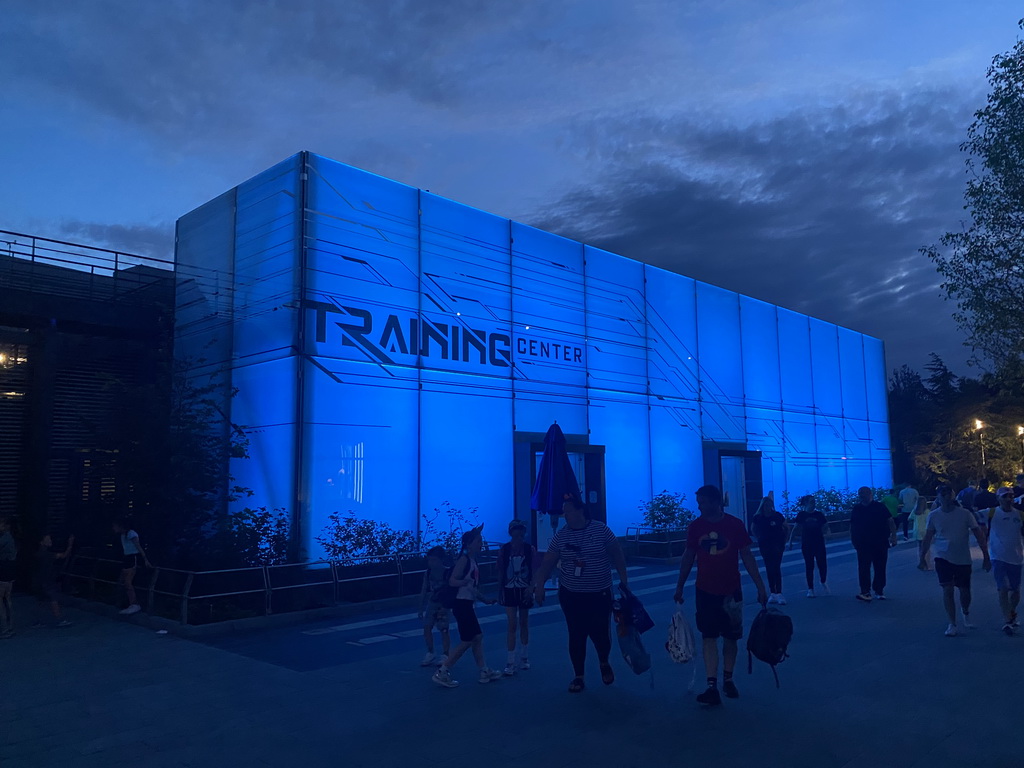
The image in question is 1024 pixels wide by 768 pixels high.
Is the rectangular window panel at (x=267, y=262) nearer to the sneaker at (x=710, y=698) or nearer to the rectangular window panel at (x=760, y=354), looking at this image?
the sneaker at (x=710, y=698)

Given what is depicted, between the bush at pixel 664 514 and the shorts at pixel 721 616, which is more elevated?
the bush at pixel 664 514

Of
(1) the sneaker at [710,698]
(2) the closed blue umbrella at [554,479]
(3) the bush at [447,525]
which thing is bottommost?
(1) the sneaker at [710,698]

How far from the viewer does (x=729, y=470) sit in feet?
86.4

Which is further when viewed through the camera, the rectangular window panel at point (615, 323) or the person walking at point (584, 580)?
the rectangular window panel at point (615, 323)

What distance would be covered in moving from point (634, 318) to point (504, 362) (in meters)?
5.89

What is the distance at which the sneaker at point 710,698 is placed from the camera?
659cm

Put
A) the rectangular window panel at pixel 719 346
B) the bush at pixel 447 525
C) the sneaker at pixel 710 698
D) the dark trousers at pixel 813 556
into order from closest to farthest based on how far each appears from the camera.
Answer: the sneaker at pixel 710 698 → the dark trousers at pixel 813 556 → the bush at pixel 447 525 → the rectangular window panel at pixel 719 346

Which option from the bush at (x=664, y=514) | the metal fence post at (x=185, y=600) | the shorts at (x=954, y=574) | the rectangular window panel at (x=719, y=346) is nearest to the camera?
the shorts at (x=954, y=574)

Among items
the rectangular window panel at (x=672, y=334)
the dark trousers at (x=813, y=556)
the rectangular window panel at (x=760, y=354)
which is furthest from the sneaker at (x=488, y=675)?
the rectangular window panel at (x=760, y=354)

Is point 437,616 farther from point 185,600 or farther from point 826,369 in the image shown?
point 826,369

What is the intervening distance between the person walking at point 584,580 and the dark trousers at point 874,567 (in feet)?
22.2

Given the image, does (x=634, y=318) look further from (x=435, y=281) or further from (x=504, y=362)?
(x=435, y=281)

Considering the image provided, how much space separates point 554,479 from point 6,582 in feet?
30.3

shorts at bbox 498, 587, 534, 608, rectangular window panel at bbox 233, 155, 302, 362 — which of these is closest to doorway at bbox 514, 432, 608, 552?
rectangular window panel at bbox 233, 155, 302, 362
